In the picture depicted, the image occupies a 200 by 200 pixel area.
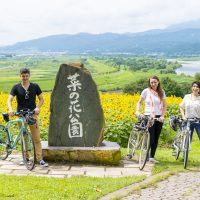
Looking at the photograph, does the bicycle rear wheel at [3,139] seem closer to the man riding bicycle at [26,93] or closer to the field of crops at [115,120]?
the man riding bicycle at [26,93]

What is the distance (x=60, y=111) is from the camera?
9359 mm

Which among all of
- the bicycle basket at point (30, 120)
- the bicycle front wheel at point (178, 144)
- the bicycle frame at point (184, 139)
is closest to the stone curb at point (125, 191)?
the bicycle frame at point (184, 139)

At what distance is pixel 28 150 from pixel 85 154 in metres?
1.28

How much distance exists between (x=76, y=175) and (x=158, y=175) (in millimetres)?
1562

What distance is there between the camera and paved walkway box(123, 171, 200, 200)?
6527 mm

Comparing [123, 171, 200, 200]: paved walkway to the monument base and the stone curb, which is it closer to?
the stone curb

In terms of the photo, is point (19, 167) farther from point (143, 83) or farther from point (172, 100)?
point (143, 83)

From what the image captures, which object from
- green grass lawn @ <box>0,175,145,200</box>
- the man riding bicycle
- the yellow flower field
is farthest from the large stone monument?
the yellow flower field

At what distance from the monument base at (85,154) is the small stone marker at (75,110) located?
0.27m

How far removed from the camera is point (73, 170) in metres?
8.58

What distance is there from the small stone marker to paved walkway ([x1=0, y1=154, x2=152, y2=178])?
2.10 ft

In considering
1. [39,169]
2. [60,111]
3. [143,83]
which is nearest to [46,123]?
[60,111]

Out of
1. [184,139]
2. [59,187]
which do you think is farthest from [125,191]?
[184,139]

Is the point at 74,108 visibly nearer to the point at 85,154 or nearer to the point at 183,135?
the point at 85,154
